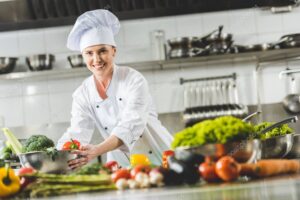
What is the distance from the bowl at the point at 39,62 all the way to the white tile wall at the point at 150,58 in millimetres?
281

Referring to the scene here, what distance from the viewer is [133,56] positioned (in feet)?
18.0

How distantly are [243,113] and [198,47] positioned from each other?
2.49 ft

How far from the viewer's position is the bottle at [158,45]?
5234 mm

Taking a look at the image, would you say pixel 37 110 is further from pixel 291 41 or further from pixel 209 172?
pixel 209 172

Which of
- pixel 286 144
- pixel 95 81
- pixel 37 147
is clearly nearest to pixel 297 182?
pixel 286 144

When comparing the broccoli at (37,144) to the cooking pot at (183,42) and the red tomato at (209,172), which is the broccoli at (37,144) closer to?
the red tomato at (209,172)

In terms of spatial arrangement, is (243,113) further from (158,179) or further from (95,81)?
(158,179)

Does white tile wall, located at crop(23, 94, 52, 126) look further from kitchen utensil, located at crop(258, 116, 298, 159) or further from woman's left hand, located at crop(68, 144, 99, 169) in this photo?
kitchen utensil, located at crop(258, 116, 298, 159)

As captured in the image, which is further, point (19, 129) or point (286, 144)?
point (19, 129)

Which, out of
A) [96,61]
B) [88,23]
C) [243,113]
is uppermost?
[88,23]

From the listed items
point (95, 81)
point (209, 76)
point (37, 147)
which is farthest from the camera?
point (209, 76)

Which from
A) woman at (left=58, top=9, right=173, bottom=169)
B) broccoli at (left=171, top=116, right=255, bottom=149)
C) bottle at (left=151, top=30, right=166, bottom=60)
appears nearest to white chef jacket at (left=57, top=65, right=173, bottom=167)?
woman at (left=58, top=9, right=173, bottom=169)

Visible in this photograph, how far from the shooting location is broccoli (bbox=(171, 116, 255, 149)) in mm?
1844

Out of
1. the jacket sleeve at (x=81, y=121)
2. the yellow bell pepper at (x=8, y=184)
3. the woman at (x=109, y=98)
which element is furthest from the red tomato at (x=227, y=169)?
the jacket sleeve at (x=81, y=121)
